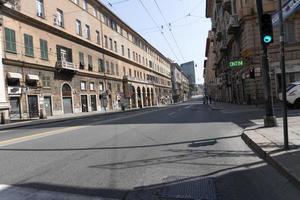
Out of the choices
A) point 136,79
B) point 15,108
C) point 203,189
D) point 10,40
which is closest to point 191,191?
point 203,189

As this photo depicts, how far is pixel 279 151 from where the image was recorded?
8.16 metres

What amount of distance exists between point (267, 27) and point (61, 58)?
3676 centimetres

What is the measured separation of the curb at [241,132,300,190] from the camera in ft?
19.5

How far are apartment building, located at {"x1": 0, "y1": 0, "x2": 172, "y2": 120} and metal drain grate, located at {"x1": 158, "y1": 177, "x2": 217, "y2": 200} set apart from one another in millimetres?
Result: 28399

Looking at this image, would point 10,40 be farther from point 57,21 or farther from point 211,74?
point 211,74

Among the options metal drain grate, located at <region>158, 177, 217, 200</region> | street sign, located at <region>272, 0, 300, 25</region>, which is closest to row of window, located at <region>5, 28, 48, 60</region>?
street sign, located at <region>272, 0, 300, 25</region>

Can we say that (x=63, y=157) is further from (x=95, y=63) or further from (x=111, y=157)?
(x=95, y=63)

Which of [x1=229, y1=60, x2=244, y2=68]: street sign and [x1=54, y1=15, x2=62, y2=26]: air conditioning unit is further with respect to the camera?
[x1=54, y1=15, x2=62, y2=26]: air conditioning unit

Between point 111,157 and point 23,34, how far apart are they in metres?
30.4

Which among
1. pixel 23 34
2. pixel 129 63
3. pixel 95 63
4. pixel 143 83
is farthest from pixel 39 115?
Answer: pixel 143 83

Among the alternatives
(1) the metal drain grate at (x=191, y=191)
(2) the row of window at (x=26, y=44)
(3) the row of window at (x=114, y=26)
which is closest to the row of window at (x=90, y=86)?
(2) the row of window at (x=26, y=44)

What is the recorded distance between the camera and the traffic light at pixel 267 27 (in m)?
9.48

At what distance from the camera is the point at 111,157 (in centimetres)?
888

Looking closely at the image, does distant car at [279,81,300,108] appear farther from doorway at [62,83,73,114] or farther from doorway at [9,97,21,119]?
doorway at [62,83,73,114]
